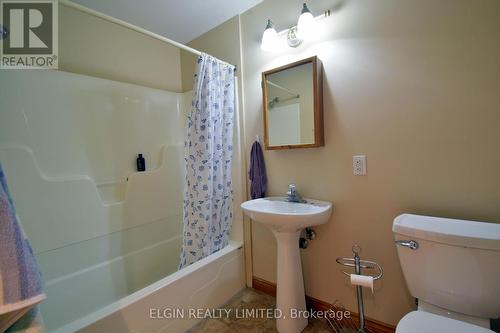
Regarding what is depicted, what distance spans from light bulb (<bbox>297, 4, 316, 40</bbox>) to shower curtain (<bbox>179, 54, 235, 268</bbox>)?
637mm

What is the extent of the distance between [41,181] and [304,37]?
1965mm

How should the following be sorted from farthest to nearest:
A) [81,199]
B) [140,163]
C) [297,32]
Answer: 1. [140,163]
2. [81,199]
3. [297,32]

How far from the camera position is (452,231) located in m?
0.92

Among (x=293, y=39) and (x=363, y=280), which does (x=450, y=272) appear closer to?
(x=363, y=280)

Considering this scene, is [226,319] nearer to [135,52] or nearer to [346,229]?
[346,229]

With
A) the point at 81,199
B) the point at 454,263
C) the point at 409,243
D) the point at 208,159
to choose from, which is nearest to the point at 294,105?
the point at 208,159

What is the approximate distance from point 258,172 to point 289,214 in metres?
0.58

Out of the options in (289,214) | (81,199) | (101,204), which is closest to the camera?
(289,214)

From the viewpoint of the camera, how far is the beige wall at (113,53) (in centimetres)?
164

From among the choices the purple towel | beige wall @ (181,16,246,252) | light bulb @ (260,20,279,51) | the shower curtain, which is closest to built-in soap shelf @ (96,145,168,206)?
the shower curtain

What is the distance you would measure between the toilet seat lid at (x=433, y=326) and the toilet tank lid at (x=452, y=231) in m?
0.29

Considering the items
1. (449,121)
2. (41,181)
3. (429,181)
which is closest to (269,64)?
(449,121)

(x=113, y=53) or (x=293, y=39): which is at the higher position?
(x=113, y=53)

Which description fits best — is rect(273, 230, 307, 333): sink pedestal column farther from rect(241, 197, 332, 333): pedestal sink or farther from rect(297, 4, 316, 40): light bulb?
rect(297, 4, 316, 40): light bulb
